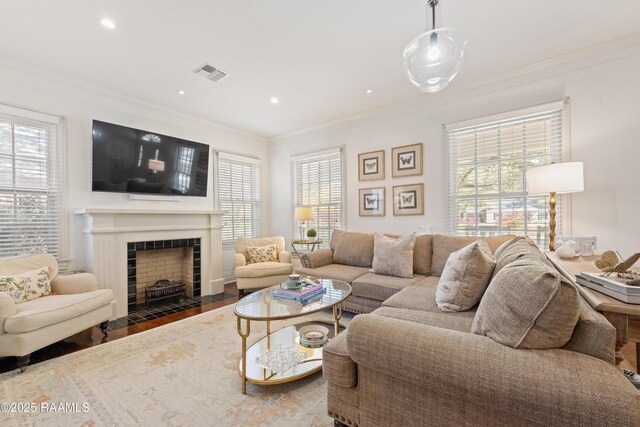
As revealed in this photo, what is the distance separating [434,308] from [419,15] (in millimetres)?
2215

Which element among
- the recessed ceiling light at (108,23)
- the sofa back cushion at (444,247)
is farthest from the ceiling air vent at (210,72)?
the sofa back cushion at (444,247)

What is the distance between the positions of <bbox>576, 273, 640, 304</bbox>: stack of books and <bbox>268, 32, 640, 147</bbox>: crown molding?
2.63 metres

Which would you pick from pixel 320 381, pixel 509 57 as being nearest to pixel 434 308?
pixel 320 381

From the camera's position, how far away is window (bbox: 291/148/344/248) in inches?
180

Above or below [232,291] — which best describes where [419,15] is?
above

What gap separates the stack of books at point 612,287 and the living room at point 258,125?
94 mm

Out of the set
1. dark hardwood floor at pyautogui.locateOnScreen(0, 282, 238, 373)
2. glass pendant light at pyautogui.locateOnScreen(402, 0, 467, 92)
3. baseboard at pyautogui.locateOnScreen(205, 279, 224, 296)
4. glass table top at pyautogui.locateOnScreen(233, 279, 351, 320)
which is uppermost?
glass pendant light at pyautogui.locateOnScreen(402, 0, 467, 92)

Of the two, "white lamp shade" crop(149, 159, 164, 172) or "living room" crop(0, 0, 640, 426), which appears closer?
"living room" crop(0, 0, 640, 426)

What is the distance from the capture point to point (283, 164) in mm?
5211

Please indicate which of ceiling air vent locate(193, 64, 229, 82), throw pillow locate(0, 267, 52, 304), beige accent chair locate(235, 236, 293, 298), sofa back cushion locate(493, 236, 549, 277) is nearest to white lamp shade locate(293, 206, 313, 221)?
beige accent chair locate(235, 236, 293, 298)

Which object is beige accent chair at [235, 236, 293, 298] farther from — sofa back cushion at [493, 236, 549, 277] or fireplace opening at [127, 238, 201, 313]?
sofa back cushion at [493, 236, 549, 277]

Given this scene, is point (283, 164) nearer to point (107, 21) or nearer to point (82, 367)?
point (107, 21)

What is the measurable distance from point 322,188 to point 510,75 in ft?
9.43

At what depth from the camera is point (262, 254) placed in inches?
165
